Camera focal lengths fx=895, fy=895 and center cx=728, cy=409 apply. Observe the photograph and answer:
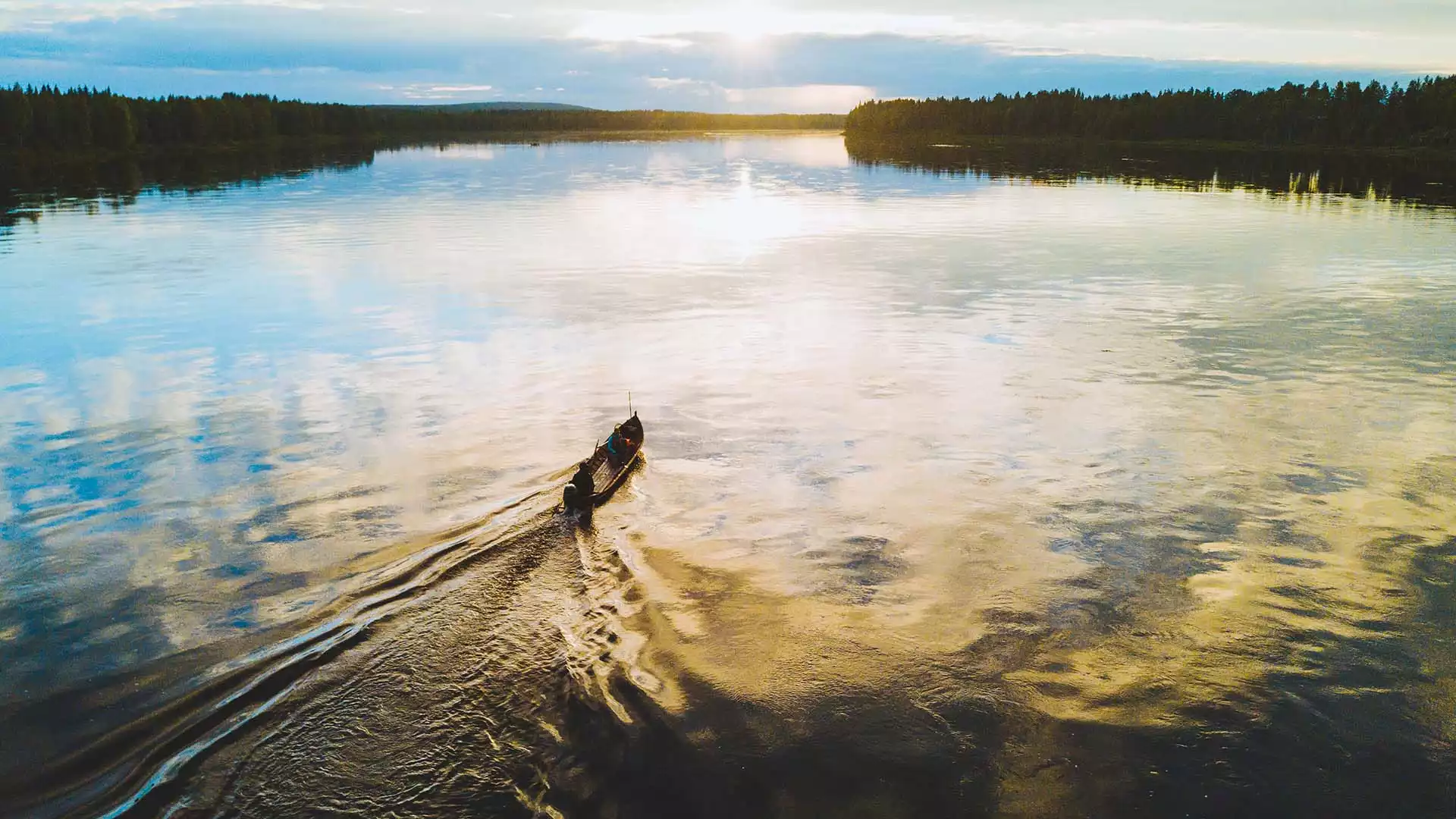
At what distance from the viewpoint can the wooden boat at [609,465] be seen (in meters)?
20.2

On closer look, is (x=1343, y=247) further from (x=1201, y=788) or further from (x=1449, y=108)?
(x=1449, y=108)

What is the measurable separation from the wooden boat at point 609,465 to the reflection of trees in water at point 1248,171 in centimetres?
10000

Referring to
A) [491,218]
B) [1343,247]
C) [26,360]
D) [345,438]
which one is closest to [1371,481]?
[345,438]

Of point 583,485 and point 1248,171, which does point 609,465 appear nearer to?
point 583,485

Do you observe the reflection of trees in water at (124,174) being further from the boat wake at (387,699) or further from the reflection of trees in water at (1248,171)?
the reflection of trees in water at (1248,171)

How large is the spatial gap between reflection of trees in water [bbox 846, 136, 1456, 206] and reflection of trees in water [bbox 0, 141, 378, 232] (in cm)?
10622

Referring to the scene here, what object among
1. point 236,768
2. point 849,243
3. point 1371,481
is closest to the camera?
point 236,768

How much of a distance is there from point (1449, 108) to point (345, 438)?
225 m

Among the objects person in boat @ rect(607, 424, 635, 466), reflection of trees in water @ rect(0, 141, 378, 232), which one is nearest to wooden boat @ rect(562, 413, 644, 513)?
person in boat @ rect(607, 424, 635, 466)

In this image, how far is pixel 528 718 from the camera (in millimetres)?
12930

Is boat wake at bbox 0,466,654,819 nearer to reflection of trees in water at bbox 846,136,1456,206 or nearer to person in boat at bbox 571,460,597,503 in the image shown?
person in boat at bbox 571,460,597,503

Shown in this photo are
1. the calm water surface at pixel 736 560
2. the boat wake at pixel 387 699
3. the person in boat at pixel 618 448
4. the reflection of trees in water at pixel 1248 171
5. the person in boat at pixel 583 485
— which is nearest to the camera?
the boat wake at pixel 387 699

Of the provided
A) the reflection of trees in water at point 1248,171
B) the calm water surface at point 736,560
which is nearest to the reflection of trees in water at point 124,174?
the calm water surface at point 736,560

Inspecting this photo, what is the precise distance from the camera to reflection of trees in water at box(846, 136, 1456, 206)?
355 feet
